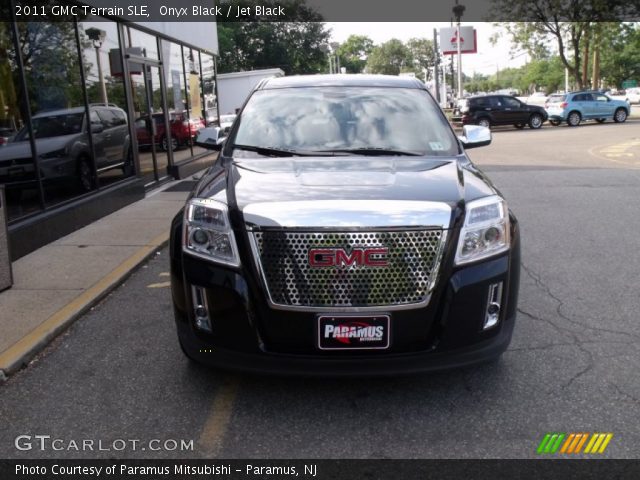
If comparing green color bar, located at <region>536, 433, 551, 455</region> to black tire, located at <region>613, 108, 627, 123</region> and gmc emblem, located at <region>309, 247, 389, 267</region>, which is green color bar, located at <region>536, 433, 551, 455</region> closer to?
gmc emblem, located at <region>309, 247, 389, 267</region>

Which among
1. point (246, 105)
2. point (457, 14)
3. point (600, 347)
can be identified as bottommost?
point (600, 347)

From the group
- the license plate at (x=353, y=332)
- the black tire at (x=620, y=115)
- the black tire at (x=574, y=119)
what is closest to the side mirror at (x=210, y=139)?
the license plate at (x=353, y=332)

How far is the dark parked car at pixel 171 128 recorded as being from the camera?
479 inches

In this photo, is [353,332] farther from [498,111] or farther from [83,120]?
[498,111]

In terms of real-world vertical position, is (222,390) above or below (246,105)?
below

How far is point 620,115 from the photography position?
29.9 meters

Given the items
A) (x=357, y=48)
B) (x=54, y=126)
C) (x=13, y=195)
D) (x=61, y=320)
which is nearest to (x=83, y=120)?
(x=54, y=126)

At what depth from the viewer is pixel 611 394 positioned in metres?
3.62

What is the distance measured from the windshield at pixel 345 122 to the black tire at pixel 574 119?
27.0 m

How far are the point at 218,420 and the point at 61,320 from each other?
204cm
